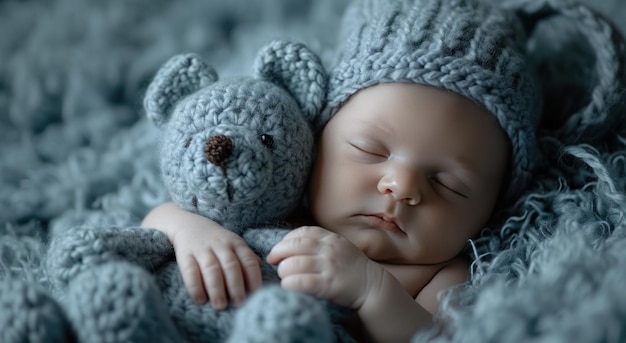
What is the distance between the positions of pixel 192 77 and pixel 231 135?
232mm

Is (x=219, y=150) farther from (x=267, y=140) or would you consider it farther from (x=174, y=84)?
(x=174, y=84)

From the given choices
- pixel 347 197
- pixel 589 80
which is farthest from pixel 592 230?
pixel 589 80

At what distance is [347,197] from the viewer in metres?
1.13

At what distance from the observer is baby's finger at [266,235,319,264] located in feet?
3.25

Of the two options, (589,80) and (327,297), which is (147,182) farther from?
(589,80)

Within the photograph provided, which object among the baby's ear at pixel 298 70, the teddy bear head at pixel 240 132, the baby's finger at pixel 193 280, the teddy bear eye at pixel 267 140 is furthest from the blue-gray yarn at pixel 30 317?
the baby's ear at pixel 298 70

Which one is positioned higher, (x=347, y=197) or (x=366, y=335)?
(x=347, y=197)

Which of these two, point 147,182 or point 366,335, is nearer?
point 366,335

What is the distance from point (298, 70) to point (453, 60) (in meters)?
0.27

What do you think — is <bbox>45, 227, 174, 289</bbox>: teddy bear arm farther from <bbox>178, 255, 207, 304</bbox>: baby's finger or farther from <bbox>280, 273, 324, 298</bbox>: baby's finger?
<bbox>280, 273, 324, 298</bbox>: baby's finger

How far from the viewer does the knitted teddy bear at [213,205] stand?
824 millimetres

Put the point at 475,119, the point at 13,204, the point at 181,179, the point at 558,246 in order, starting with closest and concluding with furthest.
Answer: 1. the point at 558,246
2. the point at 181,179
3. the point at 475,119
4. the point at 13,204

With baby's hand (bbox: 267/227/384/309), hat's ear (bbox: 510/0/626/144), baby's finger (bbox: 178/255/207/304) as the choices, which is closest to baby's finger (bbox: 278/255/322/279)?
baby's hand (bbox: 267/227/384/309)

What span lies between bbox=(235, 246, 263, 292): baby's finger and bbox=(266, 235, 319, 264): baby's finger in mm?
27
